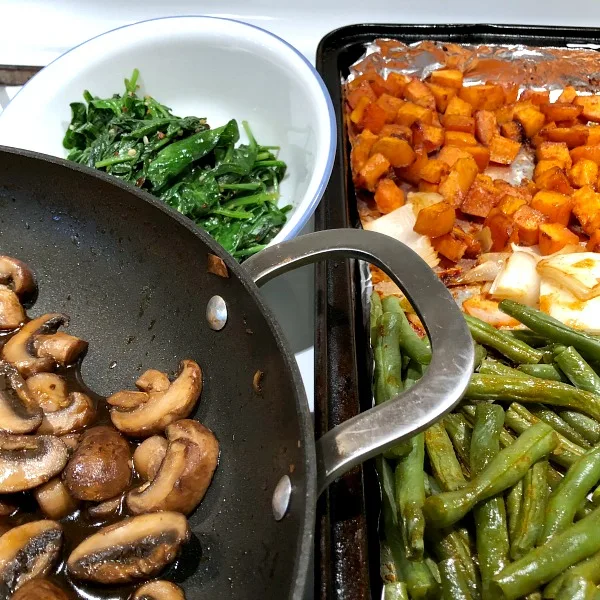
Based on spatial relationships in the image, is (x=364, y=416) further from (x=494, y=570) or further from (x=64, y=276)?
(x=64, y=276)

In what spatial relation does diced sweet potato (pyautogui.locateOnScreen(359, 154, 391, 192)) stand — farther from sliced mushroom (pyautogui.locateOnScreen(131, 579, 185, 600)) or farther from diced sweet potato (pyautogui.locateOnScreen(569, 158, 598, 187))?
sliced mushroom (pyautogui.locateOnScreen(131, 579, 185, 600))

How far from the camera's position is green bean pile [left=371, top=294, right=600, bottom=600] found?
1022mm

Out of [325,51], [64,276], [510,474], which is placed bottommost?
[510,474]

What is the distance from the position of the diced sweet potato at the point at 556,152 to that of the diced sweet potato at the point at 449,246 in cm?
50

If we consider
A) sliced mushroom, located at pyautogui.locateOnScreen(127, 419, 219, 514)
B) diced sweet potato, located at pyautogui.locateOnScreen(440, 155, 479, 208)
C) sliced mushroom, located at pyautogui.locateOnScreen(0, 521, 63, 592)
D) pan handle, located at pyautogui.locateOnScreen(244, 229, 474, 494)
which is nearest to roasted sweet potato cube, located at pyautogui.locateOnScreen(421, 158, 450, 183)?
diced sweet potato, located at pyautogui.locateOnScreen(440, 155, 479, 208)

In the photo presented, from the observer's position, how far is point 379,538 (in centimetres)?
118

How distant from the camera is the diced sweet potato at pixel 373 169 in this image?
6.13 feet

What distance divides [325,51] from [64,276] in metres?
1.41

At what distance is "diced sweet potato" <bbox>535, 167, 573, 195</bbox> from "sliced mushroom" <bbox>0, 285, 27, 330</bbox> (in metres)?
1.56

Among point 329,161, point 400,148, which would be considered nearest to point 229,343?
point 329,161

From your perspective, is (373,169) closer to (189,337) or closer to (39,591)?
(189,337)

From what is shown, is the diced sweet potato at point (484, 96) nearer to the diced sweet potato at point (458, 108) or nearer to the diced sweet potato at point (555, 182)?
the diced sweet potato at point (458, 108)

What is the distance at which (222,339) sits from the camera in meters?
1.09

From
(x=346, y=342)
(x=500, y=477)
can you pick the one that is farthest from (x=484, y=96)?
(x=500, y=477)
